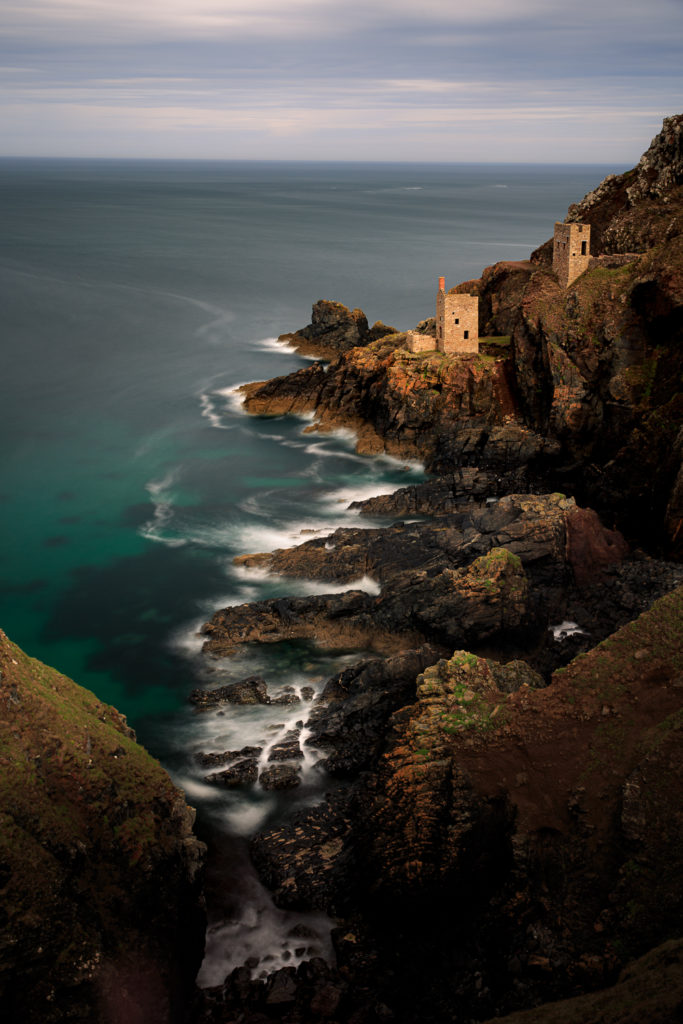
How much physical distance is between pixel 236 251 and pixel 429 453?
357 ft

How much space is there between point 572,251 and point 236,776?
4000 cm

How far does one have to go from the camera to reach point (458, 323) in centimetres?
5431

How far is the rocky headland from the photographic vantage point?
16.8 m

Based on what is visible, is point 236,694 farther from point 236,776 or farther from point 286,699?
point 236,776

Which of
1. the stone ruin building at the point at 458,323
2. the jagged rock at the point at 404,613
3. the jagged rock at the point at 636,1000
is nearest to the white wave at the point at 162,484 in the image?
the jagged rock at the point at 404,613

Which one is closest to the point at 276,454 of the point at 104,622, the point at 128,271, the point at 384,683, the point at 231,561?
the point at 231,561

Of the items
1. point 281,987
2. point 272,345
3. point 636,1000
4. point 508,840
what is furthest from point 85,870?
point 272,345

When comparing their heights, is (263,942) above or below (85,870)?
below

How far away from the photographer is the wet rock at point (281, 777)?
79.4ft

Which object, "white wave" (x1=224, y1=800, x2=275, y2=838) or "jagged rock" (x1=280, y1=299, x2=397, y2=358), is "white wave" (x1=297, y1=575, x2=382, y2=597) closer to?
"white wave" (x1=224, y1=800, x2=275, y2=838)

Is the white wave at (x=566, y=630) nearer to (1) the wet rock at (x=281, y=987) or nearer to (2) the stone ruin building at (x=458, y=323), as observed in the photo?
(1) the wet rock at (x=281, y=987)

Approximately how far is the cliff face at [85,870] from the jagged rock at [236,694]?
8.45 meters

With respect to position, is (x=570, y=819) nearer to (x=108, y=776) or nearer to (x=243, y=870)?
(x=243, y=870)

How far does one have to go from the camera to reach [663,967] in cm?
1398
